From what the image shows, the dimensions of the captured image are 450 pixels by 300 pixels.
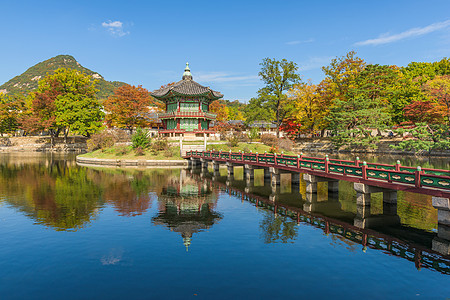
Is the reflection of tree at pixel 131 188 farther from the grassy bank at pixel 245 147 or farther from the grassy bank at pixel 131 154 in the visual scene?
the grassy bank at pixel 245 147

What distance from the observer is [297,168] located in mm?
23906

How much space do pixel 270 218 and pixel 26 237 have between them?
13.6 metres

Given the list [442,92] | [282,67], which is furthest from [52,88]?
[442,92]

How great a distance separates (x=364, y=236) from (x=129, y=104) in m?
64.3

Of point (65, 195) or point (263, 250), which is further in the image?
point (65, 195)

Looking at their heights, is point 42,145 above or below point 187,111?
below

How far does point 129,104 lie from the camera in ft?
225

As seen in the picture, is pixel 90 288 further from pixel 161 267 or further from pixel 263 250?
pixel 263 250

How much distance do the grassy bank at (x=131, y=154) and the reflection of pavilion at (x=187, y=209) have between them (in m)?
18.5

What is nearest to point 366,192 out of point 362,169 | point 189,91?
point 362,169

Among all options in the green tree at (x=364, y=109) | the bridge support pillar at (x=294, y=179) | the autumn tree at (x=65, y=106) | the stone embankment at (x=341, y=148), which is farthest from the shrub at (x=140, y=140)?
the green tree at (x=364, y=109)

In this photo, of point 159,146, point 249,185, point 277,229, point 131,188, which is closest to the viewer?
point 277,229

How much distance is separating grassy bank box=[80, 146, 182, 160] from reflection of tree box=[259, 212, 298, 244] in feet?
105

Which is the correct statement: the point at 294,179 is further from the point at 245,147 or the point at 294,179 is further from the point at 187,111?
the point at 187,111
